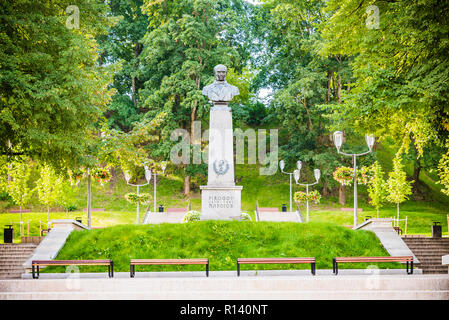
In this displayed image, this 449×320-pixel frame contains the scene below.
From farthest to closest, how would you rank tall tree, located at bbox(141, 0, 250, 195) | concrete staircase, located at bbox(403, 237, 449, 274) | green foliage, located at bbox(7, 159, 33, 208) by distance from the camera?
tall tree, located at bbox(141, 0, 250, 195) → green foliage, located at bbox(7, 159, 33, 208) → concrete staircase, located at bbox(403, 237, 449, 274)

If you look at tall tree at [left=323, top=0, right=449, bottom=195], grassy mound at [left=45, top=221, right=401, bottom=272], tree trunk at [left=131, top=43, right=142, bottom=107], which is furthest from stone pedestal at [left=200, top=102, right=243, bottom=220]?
tree trunk at [left=131, top=43, right=142, bottom=107]

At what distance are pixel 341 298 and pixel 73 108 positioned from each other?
34.3 ft

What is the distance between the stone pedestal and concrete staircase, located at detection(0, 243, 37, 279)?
6.75 meters

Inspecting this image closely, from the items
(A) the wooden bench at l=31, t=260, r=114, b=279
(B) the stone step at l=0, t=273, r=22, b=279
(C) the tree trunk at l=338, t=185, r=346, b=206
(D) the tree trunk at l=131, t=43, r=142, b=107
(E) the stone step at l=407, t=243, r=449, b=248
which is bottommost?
(B) the stone step at l=0, t=273, r=22, b=279

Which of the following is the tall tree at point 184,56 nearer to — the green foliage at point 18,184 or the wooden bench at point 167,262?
the green foliage at point 18,184

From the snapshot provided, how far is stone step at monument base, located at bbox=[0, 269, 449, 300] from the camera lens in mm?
10234

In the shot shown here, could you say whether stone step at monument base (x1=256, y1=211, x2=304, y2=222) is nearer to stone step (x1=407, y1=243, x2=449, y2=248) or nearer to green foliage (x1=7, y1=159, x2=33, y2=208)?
stone step (x1=407, y1=243, x2=449, y2=248)

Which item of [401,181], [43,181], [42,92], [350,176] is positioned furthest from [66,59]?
[401,181]

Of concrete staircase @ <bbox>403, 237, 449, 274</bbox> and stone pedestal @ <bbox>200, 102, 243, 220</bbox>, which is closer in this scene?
concrete staircase @ <bbox>403, 237, 449, 274</bbox>

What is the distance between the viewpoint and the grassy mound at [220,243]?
46.1 feet

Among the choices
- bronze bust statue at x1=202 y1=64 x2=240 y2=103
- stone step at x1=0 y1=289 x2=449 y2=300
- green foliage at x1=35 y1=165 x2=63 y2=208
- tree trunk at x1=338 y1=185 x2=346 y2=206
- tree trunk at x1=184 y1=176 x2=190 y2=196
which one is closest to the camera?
stone step at x1=0 y1=289 x2=449 y2=300

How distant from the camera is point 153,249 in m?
14.6

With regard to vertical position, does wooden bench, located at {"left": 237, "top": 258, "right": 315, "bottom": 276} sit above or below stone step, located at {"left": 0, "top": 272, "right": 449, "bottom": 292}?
above

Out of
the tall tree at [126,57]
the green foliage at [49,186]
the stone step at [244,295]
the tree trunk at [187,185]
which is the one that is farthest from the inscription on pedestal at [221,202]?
the tall tree at [126,57]
